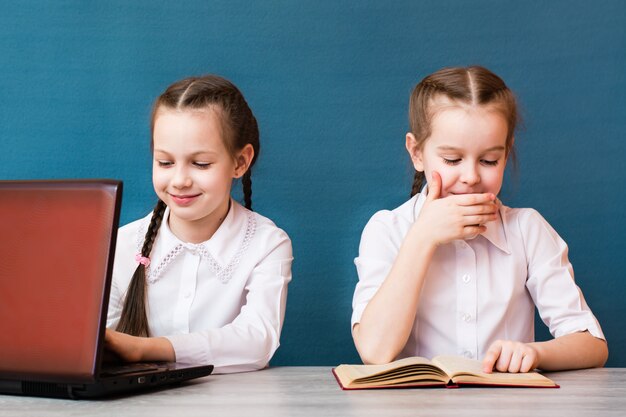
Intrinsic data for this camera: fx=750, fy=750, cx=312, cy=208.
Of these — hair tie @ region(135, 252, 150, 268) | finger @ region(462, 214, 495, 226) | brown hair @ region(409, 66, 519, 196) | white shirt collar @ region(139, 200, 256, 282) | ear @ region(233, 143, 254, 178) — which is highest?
brown hair @ region(409, 66, 519, 196)

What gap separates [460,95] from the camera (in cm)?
143

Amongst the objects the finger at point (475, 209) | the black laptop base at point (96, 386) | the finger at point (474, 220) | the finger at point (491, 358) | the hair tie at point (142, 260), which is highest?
the finger at point (475, 209)

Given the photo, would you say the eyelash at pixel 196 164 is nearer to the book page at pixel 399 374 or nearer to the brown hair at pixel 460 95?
the brown hair at pixel 460 95

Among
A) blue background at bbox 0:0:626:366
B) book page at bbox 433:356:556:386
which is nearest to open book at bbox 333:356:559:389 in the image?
book page at bbox 433:356:556:386

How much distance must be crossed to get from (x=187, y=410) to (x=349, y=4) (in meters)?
1.25

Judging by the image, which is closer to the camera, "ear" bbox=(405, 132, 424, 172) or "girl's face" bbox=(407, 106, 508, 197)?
"girl's face" bbox=(407, 106, 508, 197)

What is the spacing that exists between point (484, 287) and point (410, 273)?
0.22m

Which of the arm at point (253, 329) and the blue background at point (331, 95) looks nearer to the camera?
the arm at point (253, 329)

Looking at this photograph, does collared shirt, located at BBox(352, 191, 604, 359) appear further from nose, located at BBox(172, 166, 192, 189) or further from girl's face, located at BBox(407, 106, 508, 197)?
nose, located at BBox(172, 166, 192, 189)

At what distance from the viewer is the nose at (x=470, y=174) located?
4.50 feet

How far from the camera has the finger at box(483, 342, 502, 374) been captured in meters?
1.16

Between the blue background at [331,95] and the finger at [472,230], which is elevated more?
the blue background at [331,95]

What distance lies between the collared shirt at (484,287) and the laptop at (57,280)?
0.62 meters

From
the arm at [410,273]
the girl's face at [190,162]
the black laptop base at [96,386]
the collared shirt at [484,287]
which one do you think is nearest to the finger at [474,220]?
the arm at [410,273]
